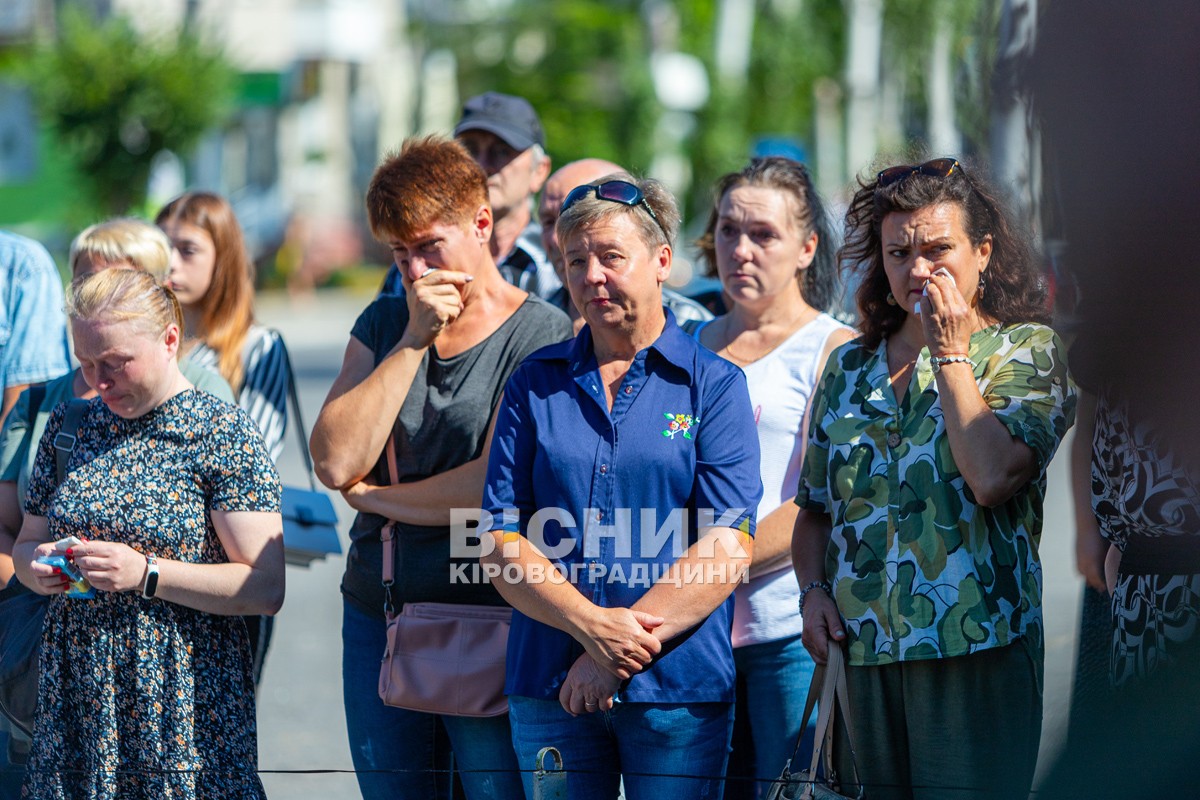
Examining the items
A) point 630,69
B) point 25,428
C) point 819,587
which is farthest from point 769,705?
point 630,69

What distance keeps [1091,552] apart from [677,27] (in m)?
26.6

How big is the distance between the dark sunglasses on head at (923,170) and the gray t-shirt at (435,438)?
898 millimetres

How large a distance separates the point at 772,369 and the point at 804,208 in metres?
0.54

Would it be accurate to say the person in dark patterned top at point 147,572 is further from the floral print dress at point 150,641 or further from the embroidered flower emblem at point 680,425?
the embroidered flower emblem at point 680,425

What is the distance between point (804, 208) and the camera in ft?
12.3

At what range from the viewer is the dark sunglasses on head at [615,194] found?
2971mm

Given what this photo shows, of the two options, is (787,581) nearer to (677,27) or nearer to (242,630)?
(242,630)

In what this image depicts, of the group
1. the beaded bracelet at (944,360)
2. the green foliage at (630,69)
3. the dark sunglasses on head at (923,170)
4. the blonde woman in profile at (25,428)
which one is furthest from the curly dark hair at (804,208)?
the green foliage at (630,69)

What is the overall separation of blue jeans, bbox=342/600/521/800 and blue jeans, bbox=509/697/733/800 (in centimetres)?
21

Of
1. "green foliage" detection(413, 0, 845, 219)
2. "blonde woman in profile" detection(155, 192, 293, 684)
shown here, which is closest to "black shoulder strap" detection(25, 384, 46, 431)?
"blonde woman in profile" detection(155, 192, 293, 684)

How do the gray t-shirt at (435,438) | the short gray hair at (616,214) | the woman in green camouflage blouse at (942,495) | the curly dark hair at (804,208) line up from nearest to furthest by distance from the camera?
the woman in green camouflage blouse at (942,495)
the short gray hair at (616,214)
the gray t-shirt at (435,438)
the curly dark hair at (804,208)

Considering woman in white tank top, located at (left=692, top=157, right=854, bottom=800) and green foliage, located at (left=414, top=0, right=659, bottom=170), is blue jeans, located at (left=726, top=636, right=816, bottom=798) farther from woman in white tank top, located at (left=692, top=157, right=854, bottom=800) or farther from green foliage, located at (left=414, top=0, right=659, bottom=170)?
green foliage, located at (left=414, top=0, right=659, bottom=170)

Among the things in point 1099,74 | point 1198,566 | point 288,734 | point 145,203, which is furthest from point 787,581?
point 145,203

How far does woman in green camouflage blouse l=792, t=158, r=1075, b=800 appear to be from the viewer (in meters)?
2.64
